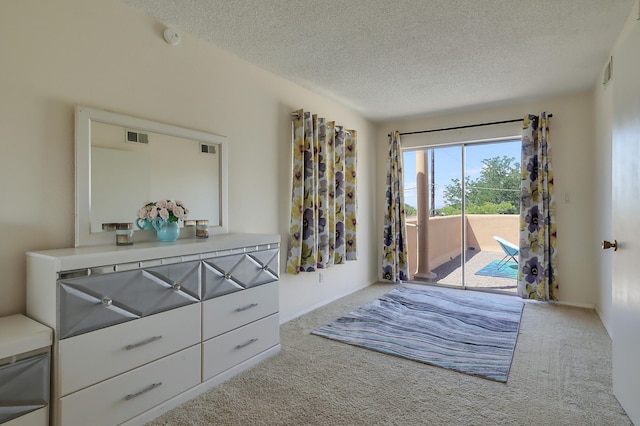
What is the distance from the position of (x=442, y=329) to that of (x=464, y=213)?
7.00 feet

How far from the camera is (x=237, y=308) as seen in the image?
7.65ft

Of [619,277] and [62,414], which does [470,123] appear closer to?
[619,277]

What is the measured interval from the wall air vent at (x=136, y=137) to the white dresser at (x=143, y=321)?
0.73m

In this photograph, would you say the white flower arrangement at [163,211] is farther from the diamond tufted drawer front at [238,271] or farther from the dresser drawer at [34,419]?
the dresser drawer at [34,419]

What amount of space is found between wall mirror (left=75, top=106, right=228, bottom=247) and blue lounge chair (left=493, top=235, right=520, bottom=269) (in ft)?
12.8

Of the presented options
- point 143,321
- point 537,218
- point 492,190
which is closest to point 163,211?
point 143,321

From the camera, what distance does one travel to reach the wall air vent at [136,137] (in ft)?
7.20

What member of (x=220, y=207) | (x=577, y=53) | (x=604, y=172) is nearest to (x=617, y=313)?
(x=604, y=172)

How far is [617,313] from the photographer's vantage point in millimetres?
1985

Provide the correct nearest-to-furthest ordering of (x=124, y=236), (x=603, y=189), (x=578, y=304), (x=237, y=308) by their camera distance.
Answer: (x=124, y=236)
(x=237, y=308)
(x=603, y=189)
(x=578, y=304)

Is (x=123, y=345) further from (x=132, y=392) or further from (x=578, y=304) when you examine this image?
(x=578, y=304)

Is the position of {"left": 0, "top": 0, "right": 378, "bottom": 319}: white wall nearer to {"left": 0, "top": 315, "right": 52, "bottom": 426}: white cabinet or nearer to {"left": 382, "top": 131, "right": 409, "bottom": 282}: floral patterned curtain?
{"left": 0, "top": 315, "right": 52, "bottom": 426}: white cabinet

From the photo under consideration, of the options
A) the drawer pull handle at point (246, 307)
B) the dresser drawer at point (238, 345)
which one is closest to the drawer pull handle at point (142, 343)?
the dresser drawer at point (238, 345)

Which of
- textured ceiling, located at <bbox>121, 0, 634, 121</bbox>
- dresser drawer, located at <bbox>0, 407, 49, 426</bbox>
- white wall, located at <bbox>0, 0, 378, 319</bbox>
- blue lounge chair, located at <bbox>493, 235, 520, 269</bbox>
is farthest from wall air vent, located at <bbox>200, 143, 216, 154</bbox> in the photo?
A: blue lounge chair, located at <bbox>493, 235, 520, 269</bbox>
